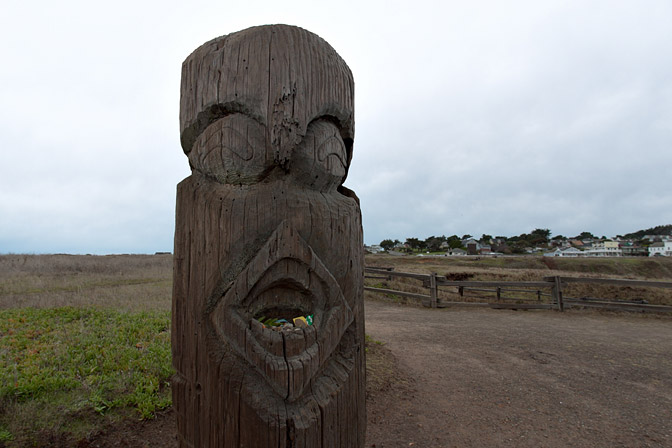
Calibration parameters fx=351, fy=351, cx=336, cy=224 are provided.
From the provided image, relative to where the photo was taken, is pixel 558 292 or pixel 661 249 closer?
pixel 558 292

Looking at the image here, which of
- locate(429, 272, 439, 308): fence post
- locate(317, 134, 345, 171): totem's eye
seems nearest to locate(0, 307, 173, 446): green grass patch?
locate(317, 134, 345, 171): totem's eye

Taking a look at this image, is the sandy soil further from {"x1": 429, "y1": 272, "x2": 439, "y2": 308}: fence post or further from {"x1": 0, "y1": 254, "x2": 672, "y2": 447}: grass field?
{"x1": 429, "y1": 272, "x2": 439, "y2": 308}: fence post

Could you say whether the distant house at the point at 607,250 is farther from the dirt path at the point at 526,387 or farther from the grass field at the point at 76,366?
the grass field at the point at 76,366

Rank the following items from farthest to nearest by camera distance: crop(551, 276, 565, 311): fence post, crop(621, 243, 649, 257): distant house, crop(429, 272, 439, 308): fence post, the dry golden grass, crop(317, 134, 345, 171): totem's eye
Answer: crop(621, 243, 649, 257): distant house
crop(429, 272, 439, 308): fence post
crop(551, 276, 565, 311): fence post
the dry golden grass
crop(317, 134, 345, 171): totem's eye

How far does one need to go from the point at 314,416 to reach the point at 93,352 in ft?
15.1

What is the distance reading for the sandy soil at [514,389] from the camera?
3.77 metres

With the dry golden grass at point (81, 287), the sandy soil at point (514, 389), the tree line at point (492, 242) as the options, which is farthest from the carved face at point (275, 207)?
the tree line at point (492, 242)

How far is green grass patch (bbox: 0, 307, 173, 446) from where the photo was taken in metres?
3.49

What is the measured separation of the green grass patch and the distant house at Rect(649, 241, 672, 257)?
75531 mm

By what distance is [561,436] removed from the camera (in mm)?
3807

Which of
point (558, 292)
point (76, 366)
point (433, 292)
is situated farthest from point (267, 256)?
point (558, 292)

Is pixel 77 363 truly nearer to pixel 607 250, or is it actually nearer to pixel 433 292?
pixel 433 292

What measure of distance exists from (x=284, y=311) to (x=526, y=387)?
15.8ft

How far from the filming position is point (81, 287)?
10797 millimetres
